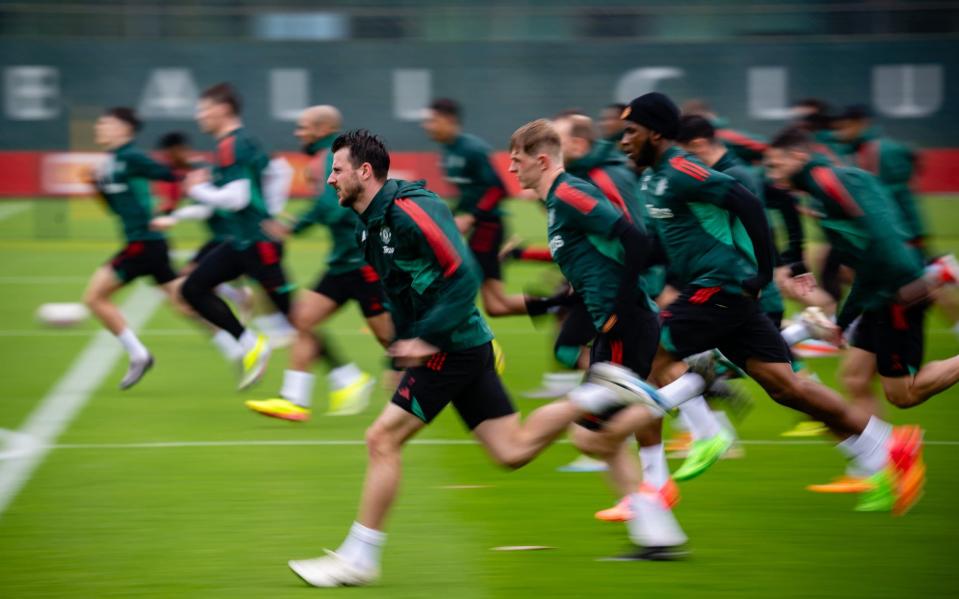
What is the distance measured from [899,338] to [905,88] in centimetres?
2600

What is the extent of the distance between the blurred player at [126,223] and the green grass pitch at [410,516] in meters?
0.61

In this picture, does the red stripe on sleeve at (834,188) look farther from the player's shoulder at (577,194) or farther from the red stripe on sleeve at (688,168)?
the player's shoulder at (577,194)

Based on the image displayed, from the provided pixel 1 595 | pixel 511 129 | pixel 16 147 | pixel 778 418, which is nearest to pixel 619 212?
pixel 1 595

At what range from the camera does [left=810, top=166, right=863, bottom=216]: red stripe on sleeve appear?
781 cm

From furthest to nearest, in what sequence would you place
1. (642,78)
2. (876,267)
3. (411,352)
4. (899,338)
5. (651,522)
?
(642,78), (899,338), (876,267), (651,522), (411,352)

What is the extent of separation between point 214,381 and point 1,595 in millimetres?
5850

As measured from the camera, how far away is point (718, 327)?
24.0 feet

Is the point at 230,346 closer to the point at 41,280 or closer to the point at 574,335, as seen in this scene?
the point at 574,335

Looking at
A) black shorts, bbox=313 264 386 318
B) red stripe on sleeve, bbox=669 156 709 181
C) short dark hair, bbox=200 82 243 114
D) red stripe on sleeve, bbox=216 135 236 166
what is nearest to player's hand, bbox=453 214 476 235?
black shorts, bbox=313 264 386 318

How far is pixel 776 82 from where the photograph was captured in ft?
107

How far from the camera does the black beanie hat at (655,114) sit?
277 inches

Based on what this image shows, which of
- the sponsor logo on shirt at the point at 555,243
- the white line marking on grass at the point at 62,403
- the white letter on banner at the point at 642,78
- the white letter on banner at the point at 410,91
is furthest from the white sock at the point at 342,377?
the white letter on banner at the point at 642,78

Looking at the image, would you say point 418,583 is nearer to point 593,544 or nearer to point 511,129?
point 593,544

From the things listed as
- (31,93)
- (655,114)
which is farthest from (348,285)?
(31,93)
